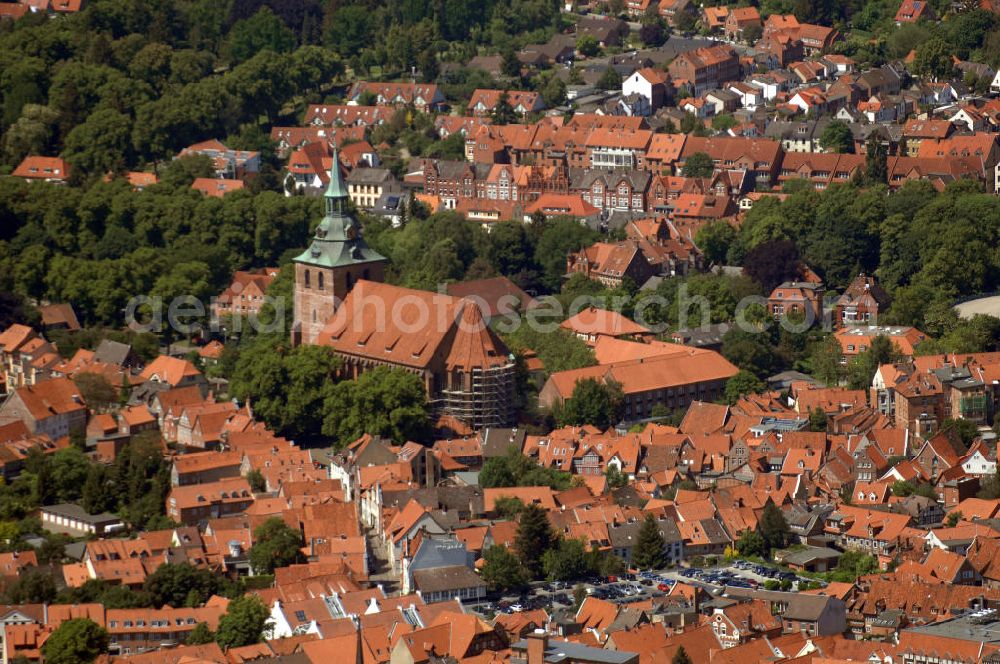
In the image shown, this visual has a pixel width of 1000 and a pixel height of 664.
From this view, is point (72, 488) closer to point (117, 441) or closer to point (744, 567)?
point (117, 441)

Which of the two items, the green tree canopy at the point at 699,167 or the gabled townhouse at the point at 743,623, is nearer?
the gabled townhouse at the point at 743,623

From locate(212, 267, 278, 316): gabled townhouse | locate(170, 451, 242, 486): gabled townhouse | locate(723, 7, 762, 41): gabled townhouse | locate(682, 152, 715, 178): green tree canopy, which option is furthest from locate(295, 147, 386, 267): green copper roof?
locate(723, 7, 762, 41): gabled townhouse

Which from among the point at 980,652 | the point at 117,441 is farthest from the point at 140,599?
the point at 980,652

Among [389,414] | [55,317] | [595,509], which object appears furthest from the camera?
[55,317]

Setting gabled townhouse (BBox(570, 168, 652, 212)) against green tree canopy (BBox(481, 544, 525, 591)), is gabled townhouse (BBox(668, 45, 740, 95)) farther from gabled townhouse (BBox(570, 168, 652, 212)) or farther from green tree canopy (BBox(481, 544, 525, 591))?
green tree canopy (BBox(481, 544, 525, 591))

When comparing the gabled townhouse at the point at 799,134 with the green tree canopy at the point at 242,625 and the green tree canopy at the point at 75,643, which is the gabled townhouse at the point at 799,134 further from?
the green tree canopy at the point at 75,643

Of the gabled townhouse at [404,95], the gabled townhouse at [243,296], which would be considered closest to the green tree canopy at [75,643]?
the gabled townhouse at [243,296]
